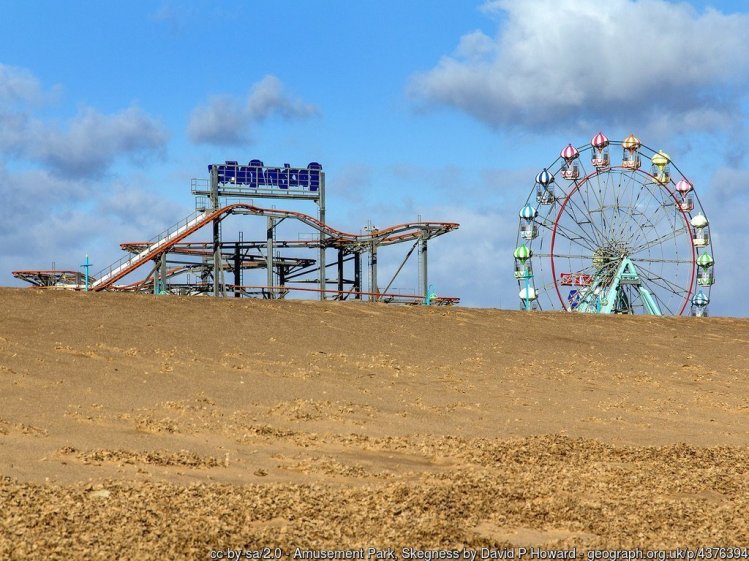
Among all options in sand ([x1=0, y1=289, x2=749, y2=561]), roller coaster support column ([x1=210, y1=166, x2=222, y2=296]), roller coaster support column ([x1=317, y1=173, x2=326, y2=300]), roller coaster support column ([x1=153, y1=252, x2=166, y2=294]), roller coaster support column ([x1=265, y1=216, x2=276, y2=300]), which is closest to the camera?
sand ([x1=0, y1=289, x2=749, y2=561])

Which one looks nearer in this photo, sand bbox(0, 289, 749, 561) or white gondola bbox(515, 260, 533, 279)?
sand bbox(0, 289, 749, 561)

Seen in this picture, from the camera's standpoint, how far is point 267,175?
65875mm

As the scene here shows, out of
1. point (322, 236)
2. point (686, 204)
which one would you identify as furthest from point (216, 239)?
point (686, 204)

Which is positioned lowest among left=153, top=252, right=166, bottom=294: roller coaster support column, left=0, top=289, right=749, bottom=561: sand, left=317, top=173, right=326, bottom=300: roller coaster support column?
left=0, top=289, right=749, bottom=561: sand

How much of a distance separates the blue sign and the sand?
38085 mm

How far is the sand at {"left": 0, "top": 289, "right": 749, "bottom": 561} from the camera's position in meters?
9.92

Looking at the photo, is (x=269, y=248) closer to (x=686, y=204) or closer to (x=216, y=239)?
(x=216, y=239)

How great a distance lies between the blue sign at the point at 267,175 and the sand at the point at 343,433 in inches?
1499

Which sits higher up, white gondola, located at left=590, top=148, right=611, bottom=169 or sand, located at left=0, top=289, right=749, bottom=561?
white gondola, located at left=590, top=148, right=611, bottom=169

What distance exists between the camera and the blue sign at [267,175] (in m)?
64.9

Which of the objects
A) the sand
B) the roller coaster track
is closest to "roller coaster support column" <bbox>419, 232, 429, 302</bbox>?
the roller coaster track

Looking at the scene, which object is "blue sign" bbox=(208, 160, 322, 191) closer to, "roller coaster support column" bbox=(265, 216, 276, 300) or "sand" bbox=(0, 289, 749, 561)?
"roller coaster support column" bbox=(265, 216, 276, 300)

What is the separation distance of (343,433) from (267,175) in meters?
51.8

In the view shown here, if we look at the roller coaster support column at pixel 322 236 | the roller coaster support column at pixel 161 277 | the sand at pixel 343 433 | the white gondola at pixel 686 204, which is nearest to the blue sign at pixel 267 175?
the roller coaster support column at pixel 322 236
